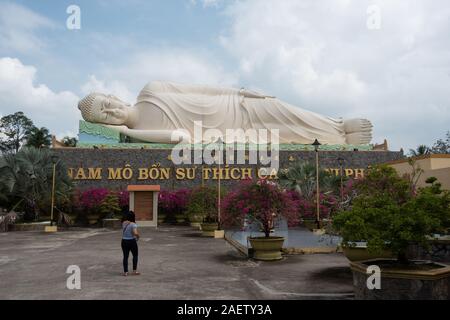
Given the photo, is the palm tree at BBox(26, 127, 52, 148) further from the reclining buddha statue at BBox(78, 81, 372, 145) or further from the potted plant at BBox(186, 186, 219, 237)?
the potted plant at BBox(186, 186, 219, 237)

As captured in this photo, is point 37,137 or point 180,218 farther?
point 37,137

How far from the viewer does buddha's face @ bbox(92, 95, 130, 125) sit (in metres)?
20.7

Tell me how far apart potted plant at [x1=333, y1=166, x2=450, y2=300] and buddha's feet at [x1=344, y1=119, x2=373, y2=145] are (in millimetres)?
16652

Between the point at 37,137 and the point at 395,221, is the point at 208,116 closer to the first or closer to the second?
the point at 395,221

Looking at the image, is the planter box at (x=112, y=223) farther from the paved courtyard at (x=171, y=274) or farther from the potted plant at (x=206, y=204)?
the paved courtyard at (x=171, y=274)

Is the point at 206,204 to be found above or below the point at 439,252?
above

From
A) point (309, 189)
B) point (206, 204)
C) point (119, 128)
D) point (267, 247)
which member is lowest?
point (267, 247)

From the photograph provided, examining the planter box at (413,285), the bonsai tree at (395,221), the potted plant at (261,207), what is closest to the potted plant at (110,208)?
the potted plant at (261,207)

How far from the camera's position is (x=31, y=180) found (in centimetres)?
1623

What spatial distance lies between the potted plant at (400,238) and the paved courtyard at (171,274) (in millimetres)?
841

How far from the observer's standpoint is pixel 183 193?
18625 millimetres

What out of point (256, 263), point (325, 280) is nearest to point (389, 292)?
point (325, 280)

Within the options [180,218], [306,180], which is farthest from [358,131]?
[180,218]

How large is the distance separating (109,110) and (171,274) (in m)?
15.2
